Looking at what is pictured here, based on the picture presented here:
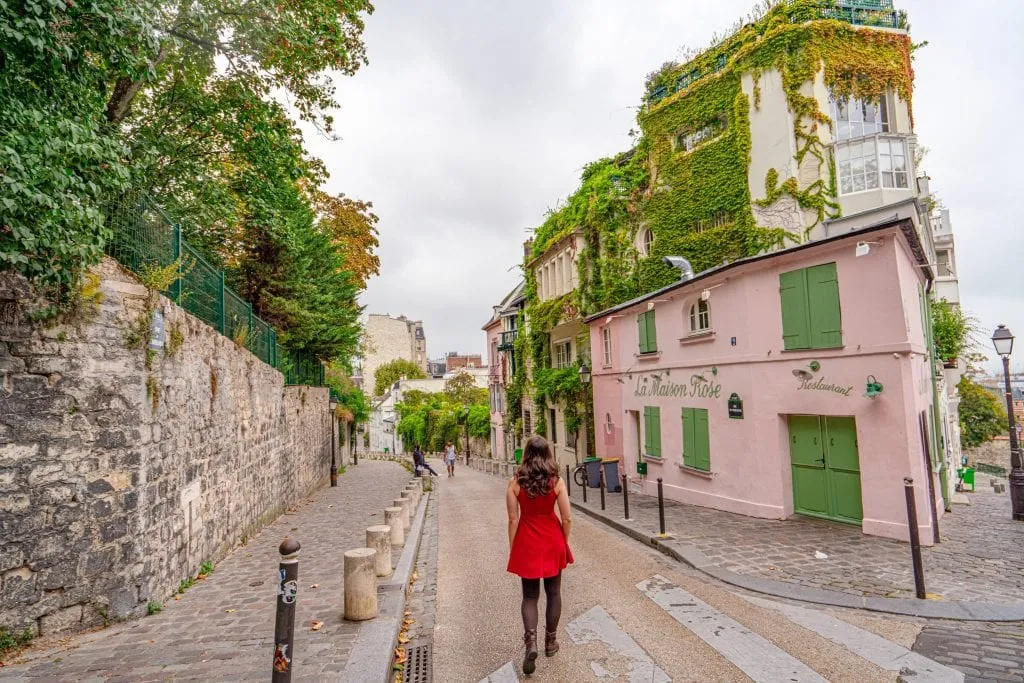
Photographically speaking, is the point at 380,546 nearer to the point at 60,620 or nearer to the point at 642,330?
the point at 60,620

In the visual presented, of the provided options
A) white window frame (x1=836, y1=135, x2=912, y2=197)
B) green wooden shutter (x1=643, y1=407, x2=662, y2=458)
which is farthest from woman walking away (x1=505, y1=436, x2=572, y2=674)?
white window frame (x1=836, y1=135, x2=912, y2=197)

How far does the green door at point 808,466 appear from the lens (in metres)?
9.78

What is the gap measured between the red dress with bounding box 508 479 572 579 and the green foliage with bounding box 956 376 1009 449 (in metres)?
49.4

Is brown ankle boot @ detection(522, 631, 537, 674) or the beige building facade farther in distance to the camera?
the beige building facade

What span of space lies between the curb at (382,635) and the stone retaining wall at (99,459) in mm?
2511

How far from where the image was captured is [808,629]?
5.38 meters

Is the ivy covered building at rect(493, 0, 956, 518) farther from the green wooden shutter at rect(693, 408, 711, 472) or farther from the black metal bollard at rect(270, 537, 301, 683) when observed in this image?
the black metal bollard at rect(270, 537, 301, 683)

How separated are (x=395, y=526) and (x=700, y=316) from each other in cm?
811

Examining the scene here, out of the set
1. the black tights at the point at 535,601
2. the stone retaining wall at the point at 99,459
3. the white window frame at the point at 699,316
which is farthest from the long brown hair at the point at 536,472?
the white window frame at the point at 699,316

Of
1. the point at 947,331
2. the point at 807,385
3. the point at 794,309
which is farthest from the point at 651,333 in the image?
the point at 947,331

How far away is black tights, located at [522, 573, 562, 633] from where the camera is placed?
14.8 feet

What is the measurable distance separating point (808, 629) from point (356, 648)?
4318 millimetres

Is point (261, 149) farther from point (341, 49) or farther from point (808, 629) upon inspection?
point (808, 629)

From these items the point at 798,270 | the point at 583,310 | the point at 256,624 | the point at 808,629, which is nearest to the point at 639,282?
the point at 583,310
